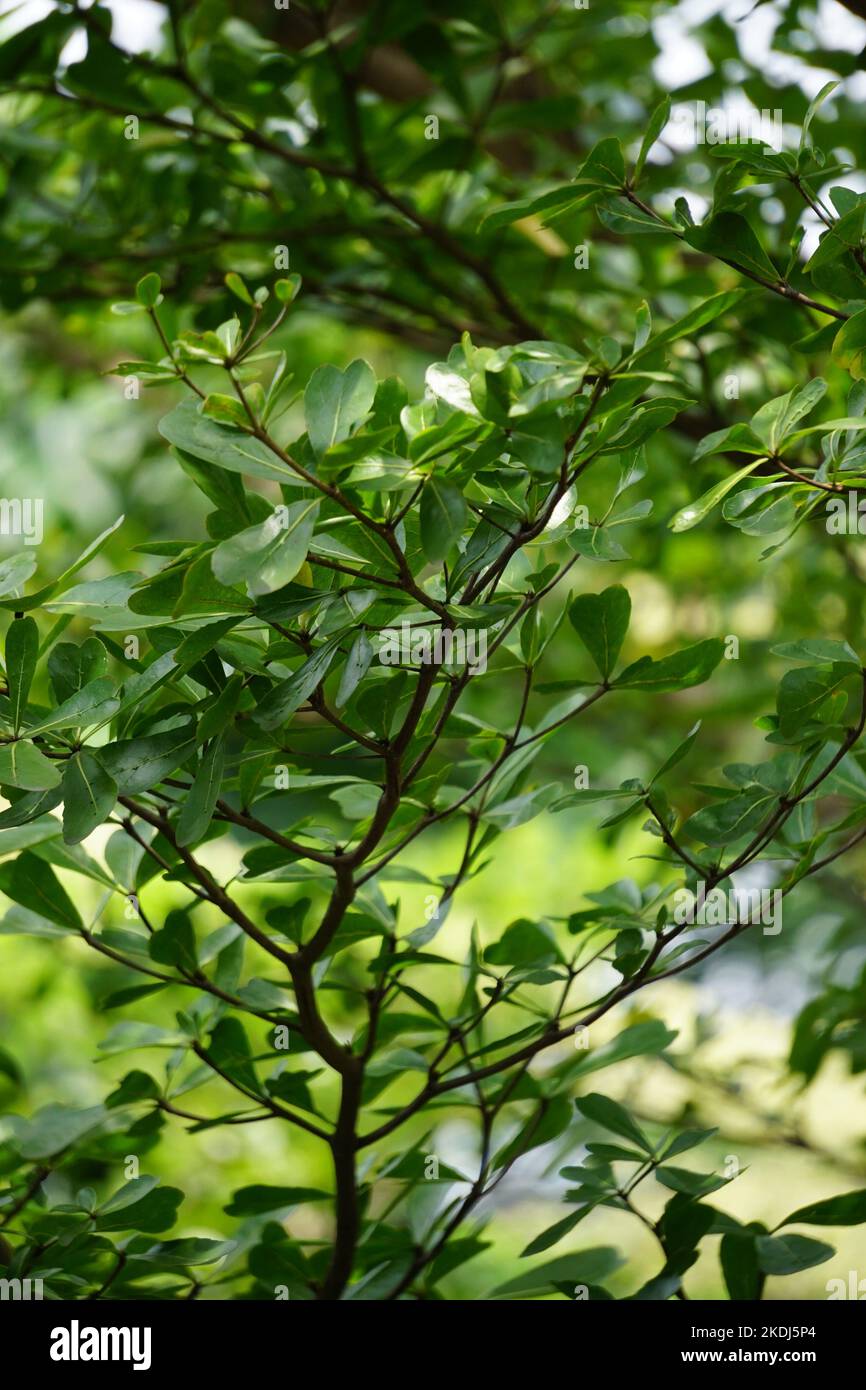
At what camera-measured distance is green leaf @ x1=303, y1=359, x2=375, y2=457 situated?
0.99ft

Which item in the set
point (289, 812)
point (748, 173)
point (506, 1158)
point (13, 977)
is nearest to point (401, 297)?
point (748, 173)

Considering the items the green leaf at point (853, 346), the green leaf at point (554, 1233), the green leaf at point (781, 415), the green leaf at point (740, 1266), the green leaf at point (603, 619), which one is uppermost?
the green leaf at point (853, 346)

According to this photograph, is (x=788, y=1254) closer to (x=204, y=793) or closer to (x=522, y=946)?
(x=522, y=946)

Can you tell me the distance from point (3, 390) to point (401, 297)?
3.95 feet

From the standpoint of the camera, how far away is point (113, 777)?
0.34m

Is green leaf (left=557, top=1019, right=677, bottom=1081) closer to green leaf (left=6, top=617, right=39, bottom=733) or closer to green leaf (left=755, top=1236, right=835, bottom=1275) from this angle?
green leaf (left=755, top=1236, right=835, bottom=1275)

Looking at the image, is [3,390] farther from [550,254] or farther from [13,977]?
[550,254]

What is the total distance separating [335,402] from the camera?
305 mm

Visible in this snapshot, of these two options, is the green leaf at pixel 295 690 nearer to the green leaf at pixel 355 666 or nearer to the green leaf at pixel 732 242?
the green leaf at pixel 355 666

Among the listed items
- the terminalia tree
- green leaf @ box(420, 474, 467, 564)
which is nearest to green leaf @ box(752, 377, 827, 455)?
the terminalia tree

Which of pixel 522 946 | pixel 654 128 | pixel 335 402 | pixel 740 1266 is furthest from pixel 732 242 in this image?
pixel 740 1266
